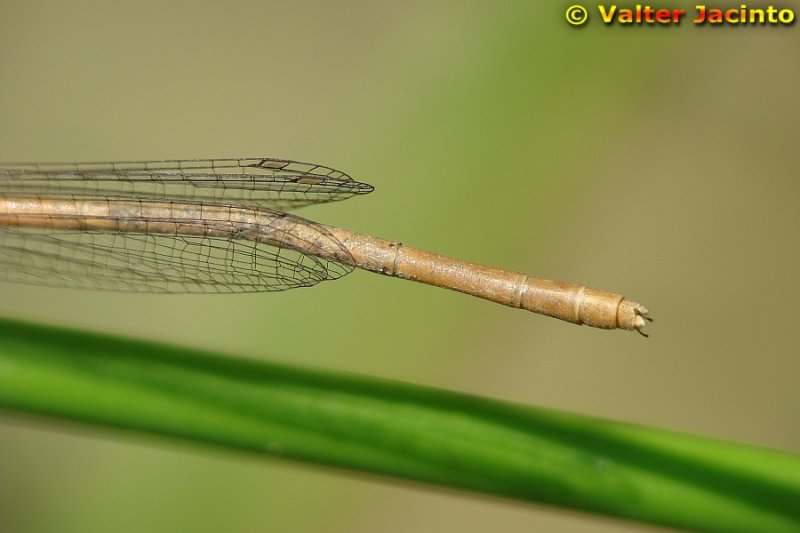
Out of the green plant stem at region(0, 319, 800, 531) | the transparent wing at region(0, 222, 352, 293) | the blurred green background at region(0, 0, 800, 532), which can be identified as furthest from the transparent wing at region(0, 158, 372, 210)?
the green plant stem at region(0, 319, 800, 531)

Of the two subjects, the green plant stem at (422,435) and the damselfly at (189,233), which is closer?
the green plant stem at (422,435)

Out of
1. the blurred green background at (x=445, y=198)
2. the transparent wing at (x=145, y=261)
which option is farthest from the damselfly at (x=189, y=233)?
the blurred green background at (x=445, y=198)

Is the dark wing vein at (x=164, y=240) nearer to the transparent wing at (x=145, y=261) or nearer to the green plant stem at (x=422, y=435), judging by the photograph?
the transparent wing at (x=145, y=261)

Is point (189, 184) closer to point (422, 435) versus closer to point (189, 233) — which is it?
point (189, 233)

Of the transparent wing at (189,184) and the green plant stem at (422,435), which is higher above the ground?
the transparent wing at (189,184)

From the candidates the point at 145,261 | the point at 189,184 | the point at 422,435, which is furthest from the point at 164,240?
the point at 422,435

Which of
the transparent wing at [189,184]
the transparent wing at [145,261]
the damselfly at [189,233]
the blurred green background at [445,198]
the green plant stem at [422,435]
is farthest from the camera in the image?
the blurred green background at [445,198]
